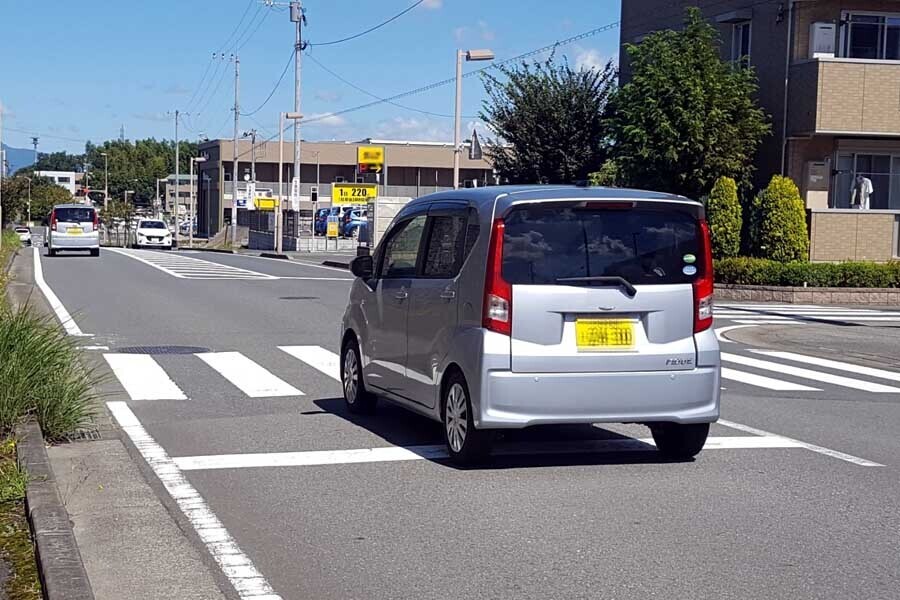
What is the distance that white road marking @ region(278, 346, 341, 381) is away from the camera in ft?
45.3

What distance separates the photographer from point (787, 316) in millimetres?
23578

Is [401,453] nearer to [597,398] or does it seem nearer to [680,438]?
[597,398]

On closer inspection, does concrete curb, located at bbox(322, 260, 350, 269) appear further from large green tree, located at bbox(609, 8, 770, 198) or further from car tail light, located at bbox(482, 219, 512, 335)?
car tail light, located at bbox(482, 219, 512, 335)

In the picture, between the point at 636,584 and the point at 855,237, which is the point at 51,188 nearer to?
the point at 855,237

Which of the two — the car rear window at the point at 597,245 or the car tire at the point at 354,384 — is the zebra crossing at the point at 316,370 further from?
the car rear window at the point at 597,245

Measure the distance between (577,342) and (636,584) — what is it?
8.44ft

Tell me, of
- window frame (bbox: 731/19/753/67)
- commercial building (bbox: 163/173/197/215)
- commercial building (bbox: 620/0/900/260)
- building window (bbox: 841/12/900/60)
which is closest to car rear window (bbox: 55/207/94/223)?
window frame (bbox: 731/19/753/67)

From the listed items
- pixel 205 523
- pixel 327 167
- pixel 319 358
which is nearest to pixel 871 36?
pixel 319 358

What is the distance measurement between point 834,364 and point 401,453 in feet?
28.5

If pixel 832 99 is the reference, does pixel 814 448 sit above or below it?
below

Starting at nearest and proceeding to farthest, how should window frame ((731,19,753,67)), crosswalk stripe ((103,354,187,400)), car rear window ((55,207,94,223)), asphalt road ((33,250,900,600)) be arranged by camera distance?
1. asphalt road ((33,250,900,600))
2. crosswalk stripe ((103,354,187,400))
3. window frame ((731,19,753,67))
4. car rear window ((55,207,94,223))

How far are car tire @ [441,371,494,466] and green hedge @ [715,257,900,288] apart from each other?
20.3 metres

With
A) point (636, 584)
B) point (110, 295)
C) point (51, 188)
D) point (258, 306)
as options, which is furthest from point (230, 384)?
point (51, 188)

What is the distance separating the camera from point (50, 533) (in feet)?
20.1
